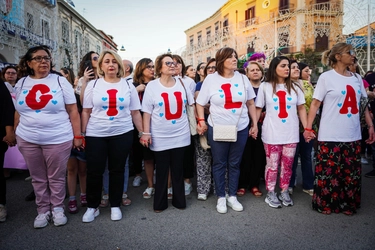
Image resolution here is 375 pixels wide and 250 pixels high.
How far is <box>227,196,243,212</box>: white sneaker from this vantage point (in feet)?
11.5

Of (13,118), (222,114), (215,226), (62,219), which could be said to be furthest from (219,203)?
(13,118)

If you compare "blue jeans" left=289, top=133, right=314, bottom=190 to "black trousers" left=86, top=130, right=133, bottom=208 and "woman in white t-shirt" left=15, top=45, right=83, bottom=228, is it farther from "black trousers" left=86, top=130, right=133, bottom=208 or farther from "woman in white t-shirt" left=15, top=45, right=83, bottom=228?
"woman in white t-shirt" left=15, top=45, right=83, bottom=228

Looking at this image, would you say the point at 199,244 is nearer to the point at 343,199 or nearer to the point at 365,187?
the point at 343,199


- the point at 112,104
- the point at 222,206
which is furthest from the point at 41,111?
the point at 222,206

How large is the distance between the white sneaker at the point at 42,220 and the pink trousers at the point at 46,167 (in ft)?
0.17

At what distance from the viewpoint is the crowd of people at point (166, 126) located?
3.08 meters

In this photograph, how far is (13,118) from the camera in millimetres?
3271

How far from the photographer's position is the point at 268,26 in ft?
Answer: 69.9

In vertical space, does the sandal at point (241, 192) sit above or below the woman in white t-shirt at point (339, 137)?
below

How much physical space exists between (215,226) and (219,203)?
51cm

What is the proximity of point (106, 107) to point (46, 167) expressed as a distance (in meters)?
1.01

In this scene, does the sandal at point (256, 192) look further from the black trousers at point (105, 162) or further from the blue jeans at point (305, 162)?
the black trousers at point (105, 162)

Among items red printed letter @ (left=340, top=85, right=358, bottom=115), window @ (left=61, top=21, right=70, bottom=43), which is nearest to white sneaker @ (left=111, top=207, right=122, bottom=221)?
red printed letter @ (left=340, top=85, right=358, bottom=115)

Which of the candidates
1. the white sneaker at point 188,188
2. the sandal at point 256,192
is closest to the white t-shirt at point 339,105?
the sandal at point 256,192
